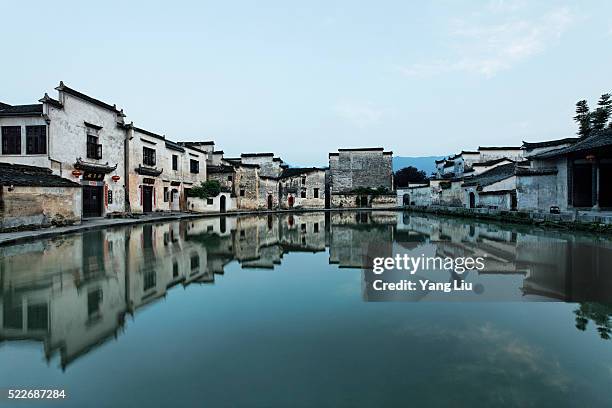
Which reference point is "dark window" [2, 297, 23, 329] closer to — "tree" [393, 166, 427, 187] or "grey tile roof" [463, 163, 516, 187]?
"grey tile roof" [463, 163, 516, 187]

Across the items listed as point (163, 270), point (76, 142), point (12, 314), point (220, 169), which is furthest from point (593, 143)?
point (220, 169)

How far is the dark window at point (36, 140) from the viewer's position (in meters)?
17.2

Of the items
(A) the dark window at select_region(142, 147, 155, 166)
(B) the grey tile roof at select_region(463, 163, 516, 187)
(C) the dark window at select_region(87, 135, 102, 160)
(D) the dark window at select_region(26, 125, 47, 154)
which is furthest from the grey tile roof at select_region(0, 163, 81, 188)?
(B) the grey tile roof at select_region(463, 163, 516, 187)

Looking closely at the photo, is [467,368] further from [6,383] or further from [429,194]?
[429,194]

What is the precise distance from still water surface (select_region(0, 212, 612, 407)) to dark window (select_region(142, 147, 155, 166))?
19080 mm

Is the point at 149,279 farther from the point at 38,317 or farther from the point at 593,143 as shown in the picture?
the point at 593,143

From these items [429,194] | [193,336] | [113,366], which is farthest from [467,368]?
[429,194]

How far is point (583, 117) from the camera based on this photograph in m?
38.1

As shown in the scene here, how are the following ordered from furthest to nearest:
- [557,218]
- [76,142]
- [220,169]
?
[220,169]
[76,142]
[557,218]

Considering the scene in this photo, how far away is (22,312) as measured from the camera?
15.2ft

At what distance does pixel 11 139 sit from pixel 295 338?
793 inches

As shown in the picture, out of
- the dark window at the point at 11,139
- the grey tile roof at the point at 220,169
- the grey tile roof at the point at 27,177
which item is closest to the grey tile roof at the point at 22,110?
the dark window at the point at 11,139

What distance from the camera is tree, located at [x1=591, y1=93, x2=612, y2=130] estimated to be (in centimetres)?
3515

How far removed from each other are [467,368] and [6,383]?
4.07 meters
